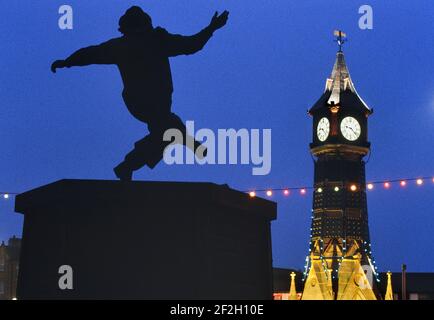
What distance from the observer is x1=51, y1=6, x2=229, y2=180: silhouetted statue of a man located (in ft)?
36.2

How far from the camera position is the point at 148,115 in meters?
11.1

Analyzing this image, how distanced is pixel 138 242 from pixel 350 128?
62493 millimetres

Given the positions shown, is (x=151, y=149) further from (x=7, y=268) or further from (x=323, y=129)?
(x=323, y=129)

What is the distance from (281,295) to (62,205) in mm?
55857

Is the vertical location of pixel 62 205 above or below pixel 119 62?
below

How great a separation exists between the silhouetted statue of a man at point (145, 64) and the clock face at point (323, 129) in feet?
196

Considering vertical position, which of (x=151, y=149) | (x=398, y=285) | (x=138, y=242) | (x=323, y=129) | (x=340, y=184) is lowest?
(x=138, y=242)

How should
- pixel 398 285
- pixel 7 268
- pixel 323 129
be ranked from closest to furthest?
pixel 7 268, pixel 398 285, pixel 323 129

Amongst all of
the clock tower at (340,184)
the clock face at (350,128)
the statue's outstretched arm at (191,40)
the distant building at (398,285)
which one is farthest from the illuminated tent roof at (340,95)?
the statue's outstretched arm at (191,40)

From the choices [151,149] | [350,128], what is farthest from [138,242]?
[350,128]

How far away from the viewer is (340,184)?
69.3m

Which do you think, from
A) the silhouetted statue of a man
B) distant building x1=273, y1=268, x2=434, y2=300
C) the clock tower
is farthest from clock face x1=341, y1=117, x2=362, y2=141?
the silhouetted statue of a man

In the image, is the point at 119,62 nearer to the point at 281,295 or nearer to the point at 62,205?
the point at 62,205

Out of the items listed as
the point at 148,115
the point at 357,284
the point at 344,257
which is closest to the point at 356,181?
the point at 344,257
